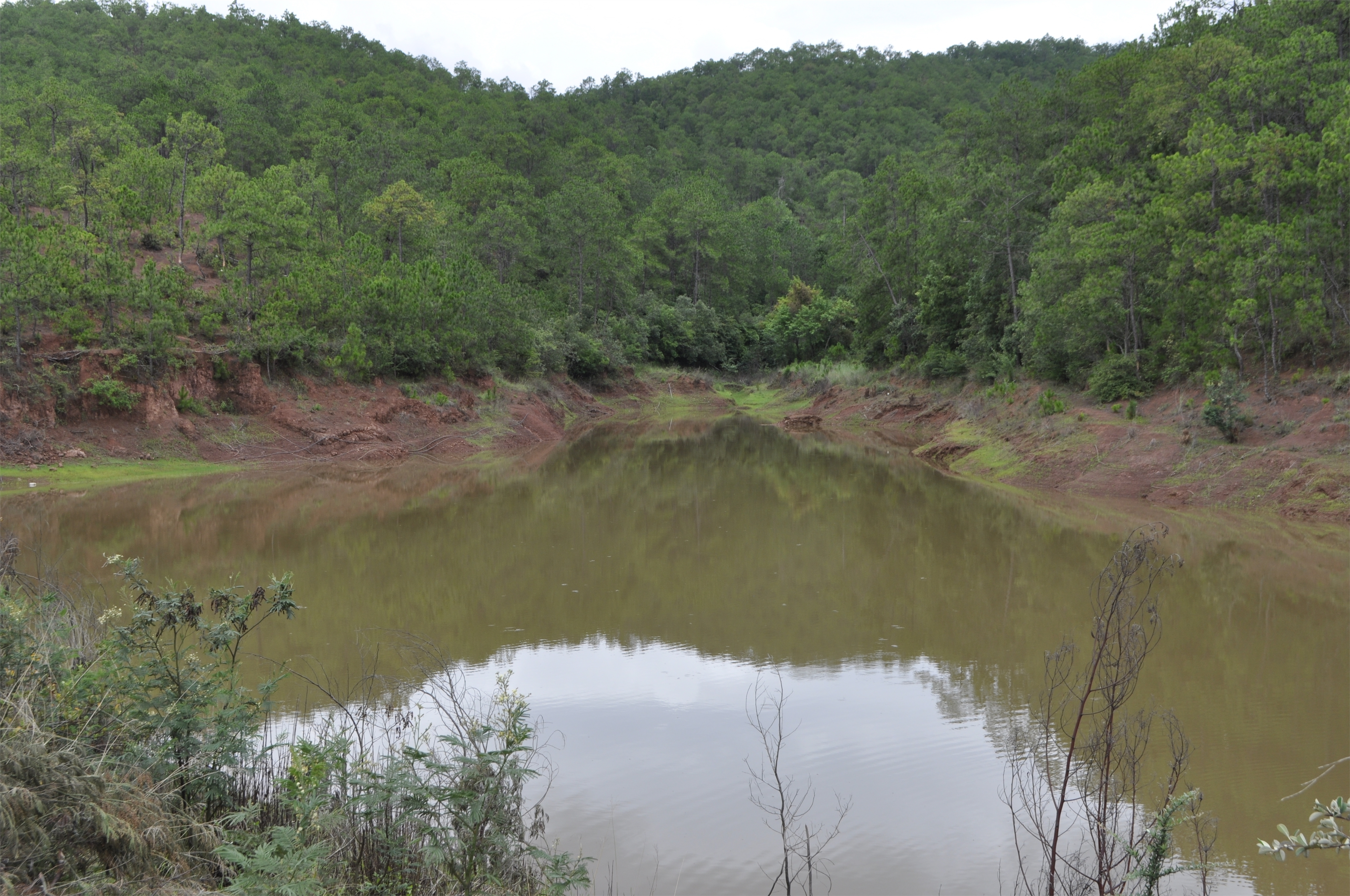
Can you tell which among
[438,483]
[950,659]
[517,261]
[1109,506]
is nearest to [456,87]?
[517,261]

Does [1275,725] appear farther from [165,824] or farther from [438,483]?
[438,483]

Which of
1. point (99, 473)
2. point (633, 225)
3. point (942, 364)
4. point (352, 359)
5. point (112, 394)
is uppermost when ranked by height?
point (633, 225)

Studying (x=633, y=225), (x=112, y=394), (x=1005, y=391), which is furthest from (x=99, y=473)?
(x=633, y=225)

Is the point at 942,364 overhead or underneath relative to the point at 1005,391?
overhead

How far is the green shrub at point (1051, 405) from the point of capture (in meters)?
29.1

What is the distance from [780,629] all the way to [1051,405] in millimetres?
19789

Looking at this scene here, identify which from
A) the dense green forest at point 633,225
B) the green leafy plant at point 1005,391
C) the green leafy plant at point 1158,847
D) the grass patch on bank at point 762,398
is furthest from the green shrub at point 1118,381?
the green leafy plant at point 1158,847

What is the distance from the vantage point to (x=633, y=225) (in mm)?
79375

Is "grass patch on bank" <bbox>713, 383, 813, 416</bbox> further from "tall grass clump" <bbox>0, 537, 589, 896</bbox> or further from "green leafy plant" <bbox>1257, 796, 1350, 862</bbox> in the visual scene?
"green leafy plant" <bbox>1257, 796, 1350, 862</bbox>

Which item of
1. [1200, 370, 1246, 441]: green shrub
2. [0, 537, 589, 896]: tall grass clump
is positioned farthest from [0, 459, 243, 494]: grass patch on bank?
[1200, 370, 1246, 441]: green shrub

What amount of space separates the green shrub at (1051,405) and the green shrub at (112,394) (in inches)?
1080

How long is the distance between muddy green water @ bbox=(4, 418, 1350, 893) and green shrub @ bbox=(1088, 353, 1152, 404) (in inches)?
269

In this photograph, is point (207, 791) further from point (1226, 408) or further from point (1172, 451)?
point (1172, 451)

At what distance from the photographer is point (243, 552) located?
16.9 meters
